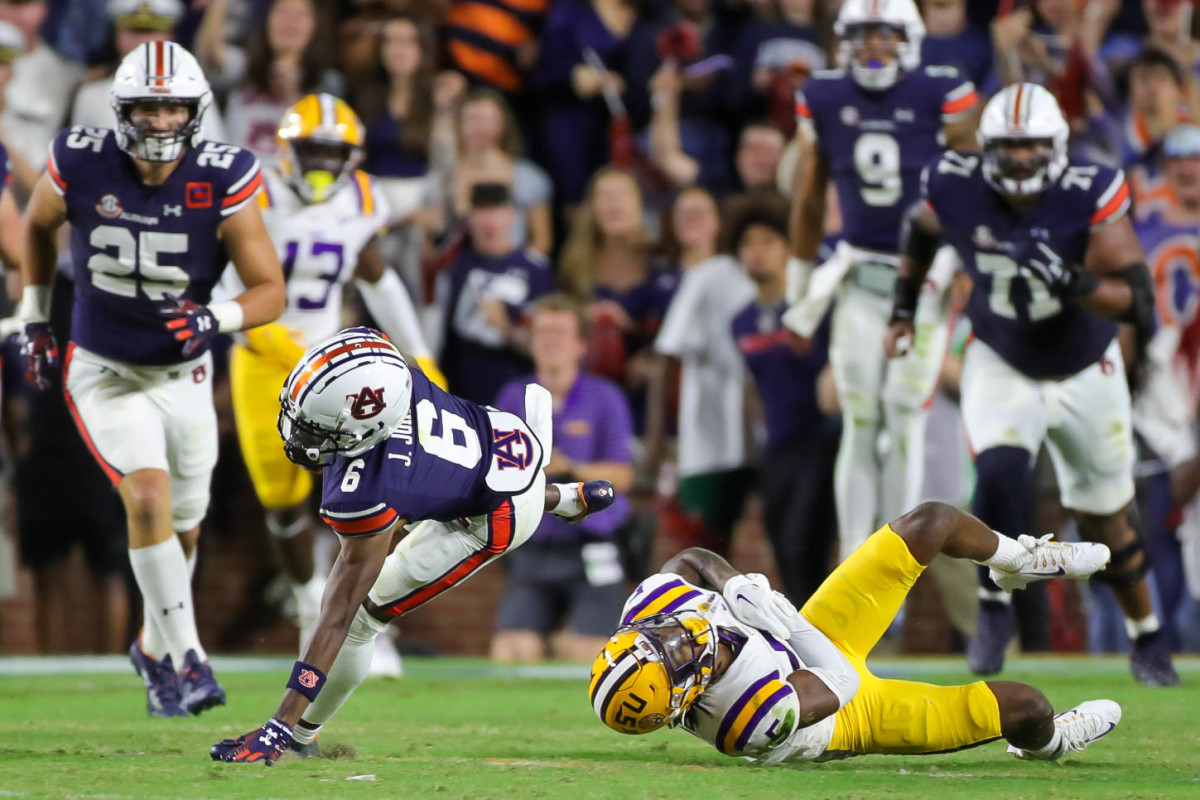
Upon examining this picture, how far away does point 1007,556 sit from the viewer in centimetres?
540

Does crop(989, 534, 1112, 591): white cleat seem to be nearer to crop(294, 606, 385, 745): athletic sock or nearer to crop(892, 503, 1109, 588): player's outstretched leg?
crop(892, 503, 1109, 588): player's outstretched leg

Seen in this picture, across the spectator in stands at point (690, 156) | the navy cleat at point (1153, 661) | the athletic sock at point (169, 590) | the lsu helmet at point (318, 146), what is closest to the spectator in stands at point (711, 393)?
the spectator in stands at point (690, 156)

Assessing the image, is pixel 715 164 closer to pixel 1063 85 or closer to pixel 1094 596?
pixel 1063 85

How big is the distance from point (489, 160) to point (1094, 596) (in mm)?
4314

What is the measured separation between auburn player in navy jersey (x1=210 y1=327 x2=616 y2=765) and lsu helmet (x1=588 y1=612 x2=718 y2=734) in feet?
2.37

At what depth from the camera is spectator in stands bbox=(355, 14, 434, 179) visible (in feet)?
35.2

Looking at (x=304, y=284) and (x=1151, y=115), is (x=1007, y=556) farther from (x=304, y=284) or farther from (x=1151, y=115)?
(x=1151, y=115)

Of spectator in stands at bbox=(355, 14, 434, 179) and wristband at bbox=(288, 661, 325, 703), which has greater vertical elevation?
spectator in stands at bbox=(355, 14, 434, 179)

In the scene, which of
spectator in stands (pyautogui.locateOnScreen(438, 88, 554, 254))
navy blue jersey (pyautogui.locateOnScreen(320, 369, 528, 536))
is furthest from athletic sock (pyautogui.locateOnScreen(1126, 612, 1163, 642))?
spectator in stands (pyautogui.locateOnScreen(438, 88, 554, 254))

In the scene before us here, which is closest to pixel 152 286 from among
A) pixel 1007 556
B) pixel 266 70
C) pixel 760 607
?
pixel 760 607

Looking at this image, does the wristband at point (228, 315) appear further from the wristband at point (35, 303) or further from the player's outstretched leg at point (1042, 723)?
the player's outstretched leg at point (1042, 723)

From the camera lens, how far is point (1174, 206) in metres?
9.93

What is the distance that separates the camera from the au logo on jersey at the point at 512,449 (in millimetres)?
5422

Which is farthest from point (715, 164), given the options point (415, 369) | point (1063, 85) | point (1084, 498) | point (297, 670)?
point (297, 670)
